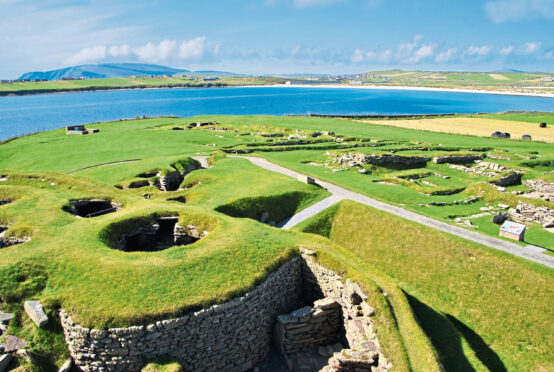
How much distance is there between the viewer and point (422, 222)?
27328mm

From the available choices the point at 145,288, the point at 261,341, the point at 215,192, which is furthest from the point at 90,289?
the point at 215,192

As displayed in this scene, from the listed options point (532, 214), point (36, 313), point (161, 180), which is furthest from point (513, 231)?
point (161, 180)

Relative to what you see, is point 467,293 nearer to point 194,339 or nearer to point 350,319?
point 350,319

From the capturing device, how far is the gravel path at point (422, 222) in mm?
22859

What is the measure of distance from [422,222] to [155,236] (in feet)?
64.9

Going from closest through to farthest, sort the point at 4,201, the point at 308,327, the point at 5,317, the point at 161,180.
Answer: the point at 5,317 → the point at 308,327 → the point at 4,201 → the point at 161,180

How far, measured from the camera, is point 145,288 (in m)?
16.1

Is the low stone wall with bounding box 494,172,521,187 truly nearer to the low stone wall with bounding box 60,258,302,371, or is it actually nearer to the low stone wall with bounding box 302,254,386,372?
the low stone wall with bounding box 302,254,386,372

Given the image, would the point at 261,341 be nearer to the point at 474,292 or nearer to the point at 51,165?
the point at 474,292

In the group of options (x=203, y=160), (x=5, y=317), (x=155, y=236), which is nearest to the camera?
(x=5, y=317)

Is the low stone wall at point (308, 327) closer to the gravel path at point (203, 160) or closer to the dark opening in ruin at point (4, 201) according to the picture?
the dark opening in ruin at point (4, 201)

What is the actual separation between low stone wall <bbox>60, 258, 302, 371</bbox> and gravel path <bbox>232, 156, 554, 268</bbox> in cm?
1174

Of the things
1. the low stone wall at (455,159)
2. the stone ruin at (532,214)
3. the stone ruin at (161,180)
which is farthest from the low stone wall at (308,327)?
the low stone wall at (455,159)

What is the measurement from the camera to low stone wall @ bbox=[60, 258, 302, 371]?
14562mm
